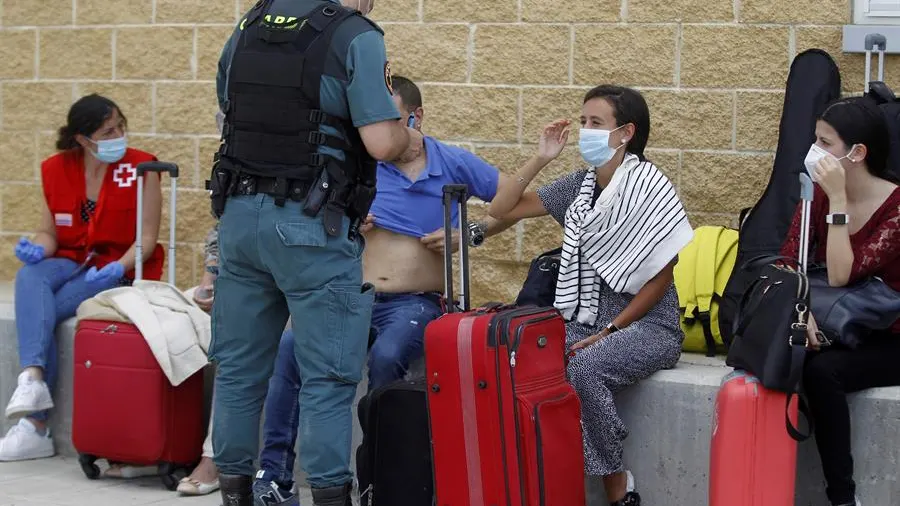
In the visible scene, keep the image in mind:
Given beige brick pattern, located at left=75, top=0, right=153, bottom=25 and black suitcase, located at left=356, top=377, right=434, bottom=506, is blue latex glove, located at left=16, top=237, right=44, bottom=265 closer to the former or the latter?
beige brick pattern, located at left=75, top=0, right=153, bottom=25

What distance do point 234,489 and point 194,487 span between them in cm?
90

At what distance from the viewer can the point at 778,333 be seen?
4.30 m

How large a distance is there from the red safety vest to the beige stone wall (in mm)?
726

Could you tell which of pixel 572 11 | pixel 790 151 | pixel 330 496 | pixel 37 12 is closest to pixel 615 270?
pixel 790 151

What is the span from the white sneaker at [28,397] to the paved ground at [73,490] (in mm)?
235

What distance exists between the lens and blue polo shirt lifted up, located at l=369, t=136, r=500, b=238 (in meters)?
5.29

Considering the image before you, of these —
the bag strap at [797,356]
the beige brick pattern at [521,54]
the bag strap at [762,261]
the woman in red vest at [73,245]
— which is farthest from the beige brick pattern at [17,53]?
the bag strap at [797,356]

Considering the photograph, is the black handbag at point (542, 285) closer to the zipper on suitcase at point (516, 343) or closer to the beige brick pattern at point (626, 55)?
the zipper on suitcase at point (516, 343)

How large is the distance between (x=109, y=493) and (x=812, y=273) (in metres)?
2.70

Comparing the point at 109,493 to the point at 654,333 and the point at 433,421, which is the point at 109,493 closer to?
the point at 433,421

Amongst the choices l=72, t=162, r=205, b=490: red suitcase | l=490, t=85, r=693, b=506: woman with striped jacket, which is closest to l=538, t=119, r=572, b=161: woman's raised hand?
l=490, t=85, r=693, b=506: woman with striped jacket

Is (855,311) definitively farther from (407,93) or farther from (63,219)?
(63,219)

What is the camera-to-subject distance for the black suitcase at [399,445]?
184 inches

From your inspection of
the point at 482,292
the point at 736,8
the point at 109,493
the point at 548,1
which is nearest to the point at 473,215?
the point at 482,292
